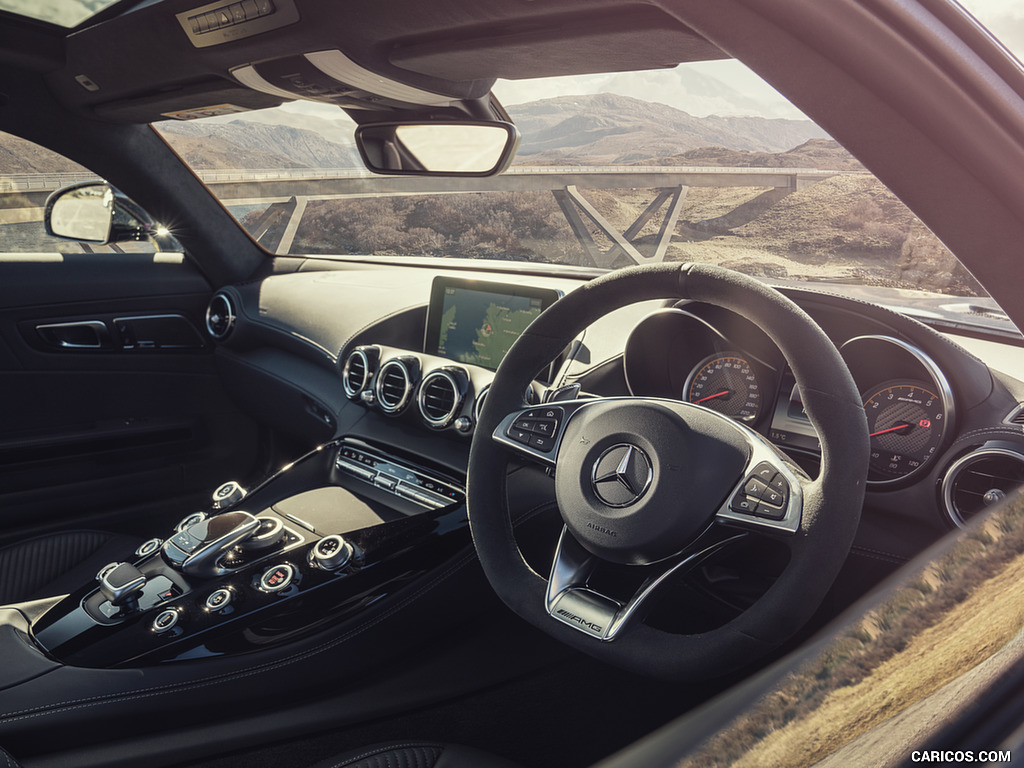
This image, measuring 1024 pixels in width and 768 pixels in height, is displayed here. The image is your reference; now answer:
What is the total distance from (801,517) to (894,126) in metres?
0.62

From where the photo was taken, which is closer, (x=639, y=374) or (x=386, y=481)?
(x=639, y=374)

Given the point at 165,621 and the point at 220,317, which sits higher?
the point at 220,317

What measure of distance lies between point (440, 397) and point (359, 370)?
1.48 ft

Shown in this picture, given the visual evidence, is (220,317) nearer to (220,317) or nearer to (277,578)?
(220,317)

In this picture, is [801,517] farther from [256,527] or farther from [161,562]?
[161,562]

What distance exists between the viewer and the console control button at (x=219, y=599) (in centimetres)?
174

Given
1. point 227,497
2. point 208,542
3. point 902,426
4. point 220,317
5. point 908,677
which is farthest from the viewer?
point 220,317

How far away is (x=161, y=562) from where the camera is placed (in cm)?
189

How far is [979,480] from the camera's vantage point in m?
1.51

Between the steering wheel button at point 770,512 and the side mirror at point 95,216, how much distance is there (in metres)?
2.98

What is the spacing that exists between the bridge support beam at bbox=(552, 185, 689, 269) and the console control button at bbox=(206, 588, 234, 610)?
4.33 feet

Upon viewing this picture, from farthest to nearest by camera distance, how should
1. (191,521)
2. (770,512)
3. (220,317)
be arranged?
(220,317), (191,521), (770,512)

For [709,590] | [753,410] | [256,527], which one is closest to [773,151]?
[753,410]

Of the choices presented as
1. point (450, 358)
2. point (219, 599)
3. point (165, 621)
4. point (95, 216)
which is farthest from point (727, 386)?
point (95, 216)
